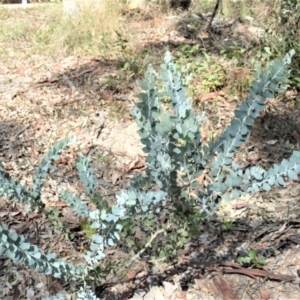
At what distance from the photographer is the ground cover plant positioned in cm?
171

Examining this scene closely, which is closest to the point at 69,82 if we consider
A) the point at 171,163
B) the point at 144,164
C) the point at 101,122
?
the point at 101,122

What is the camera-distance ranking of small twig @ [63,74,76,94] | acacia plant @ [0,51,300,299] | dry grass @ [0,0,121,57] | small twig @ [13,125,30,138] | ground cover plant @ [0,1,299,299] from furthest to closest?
dry grass @ [0,0,121,57] < small twig @ [63,74,76,94] < small twig @ [13,125,30,138] < ground cover plant @ [0,1,299,299] < acacia plant @ [0,51,300,299]

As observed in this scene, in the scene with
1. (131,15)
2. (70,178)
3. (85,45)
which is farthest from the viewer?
(131,15)

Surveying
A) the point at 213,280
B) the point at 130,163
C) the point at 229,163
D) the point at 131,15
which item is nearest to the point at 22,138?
the point at 130,163

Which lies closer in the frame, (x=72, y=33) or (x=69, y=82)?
(x=69, y=82)

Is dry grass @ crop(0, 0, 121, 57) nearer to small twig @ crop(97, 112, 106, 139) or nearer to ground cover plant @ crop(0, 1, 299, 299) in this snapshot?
ground cover plant @ crop(0, 1, 299, 299)

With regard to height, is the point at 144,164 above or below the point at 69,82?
below

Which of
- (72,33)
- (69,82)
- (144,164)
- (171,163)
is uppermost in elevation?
(171,163)

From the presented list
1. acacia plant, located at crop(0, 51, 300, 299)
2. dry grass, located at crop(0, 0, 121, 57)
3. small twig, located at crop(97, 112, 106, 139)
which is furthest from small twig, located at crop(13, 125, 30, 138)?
acacia plant, located at crop(0, 51, 300, 299)

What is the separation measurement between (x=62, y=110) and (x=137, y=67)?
0.84 metres

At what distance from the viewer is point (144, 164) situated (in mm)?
3246

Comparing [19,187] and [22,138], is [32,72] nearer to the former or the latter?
[22,138]

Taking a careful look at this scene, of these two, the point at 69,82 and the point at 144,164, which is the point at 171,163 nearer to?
the point at 144,164

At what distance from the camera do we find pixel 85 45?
5000 mm
